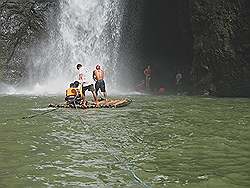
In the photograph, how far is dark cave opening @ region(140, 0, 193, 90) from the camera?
3038cm

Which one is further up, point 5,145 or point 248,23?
point 248,23

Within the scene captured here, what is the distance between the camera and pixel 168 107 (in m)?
17.9

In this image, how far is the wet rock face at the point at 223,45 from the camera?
24297mm

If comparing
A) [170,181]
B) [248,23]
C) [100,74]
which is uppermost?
[248,23]

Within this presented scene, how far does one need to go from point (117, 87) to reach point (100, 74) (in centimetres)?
1230

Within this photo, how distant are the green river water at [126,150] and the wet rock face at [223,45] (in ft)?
30.8

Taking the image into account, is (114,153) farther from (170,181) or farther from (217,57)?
(217,57)

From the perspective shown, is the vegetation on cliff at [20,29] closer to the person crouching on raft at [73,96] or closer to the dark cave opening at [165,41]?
the dark cave opening at [165,41]

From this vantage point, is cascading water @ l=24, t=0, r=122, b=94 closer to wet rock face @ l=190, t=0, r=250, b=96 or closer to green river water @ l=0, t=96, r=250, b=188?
wet rock face @ l=190, t=0, r=250, b=96

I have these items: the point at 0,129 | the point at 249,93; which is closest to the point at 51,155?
the point at 0,129

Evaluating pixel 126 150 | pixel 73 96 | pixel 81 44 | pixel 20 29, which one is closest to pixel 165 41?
pixel 81 44

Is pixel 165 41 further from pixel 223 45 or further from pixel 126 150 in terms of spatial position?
pixel 126 150

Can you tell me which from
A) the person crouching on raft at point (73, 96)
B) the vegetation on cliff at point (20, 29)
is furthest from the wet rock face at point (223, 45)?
the vegetation on cliff at point (20, 29)

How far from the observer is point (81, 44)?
32.9 meters
